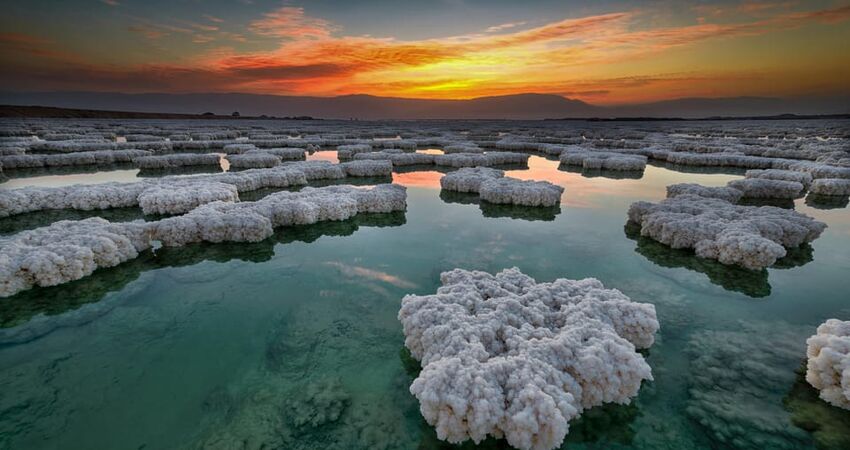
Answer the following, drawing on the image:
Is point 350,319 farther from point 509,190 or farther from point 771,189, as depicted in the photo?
point 771,189

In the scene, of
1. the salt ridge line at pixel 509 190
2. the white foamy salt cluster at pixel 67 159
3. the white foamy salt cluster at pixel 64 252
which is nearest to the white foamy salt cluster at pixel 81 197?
the white foamy salt cluster at pixel 64 252

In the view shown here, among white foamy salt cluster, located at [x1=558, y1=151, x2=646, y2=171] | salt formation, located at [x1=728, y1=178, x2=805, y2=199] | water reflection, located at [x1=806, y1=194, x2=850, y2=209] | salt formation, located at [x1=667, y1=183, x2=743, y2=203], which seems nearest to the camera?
salt formation, located at [x1=667, y1=183, x2=743, y2=203]

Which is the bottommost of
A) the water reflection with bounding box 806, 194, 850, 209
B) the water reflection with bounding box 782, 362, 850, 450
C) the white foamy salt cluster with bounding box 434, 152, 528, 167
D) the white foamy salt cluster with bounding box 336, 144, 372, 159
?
the water reflection with bounding box 806, 194, 850, 209

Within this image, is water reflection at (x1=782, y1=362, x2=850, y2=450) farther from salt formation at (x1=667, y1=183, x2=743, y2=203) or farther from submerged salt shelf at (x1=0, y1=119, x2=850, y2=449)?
salt formation at (x1=667, y1=183, x2=743, y2=203)

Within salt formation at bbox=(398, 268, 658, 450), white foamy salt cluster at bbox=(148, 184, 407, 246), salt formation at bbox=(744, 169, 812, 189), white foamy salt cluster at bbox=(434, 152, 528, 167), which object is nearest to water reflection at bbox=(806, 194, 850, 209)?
salt formation at bbox=(744, 169, 812, 189)

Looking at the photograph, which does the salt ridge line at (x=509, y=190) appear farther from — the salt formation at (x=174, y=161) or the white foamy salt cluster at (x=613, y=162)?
the salt formation at (x=174, y=161)

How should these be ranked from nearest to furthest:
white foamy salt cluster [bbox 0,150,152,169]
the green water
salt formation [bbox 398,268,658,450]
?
salt formation [bbox 398,268,658,450] < the green water < white foamy salt cluster [bbox 0,150,152,169]

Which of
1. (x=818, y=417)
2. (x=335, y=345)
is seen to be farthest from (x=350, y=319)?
(x=818, y=417)
